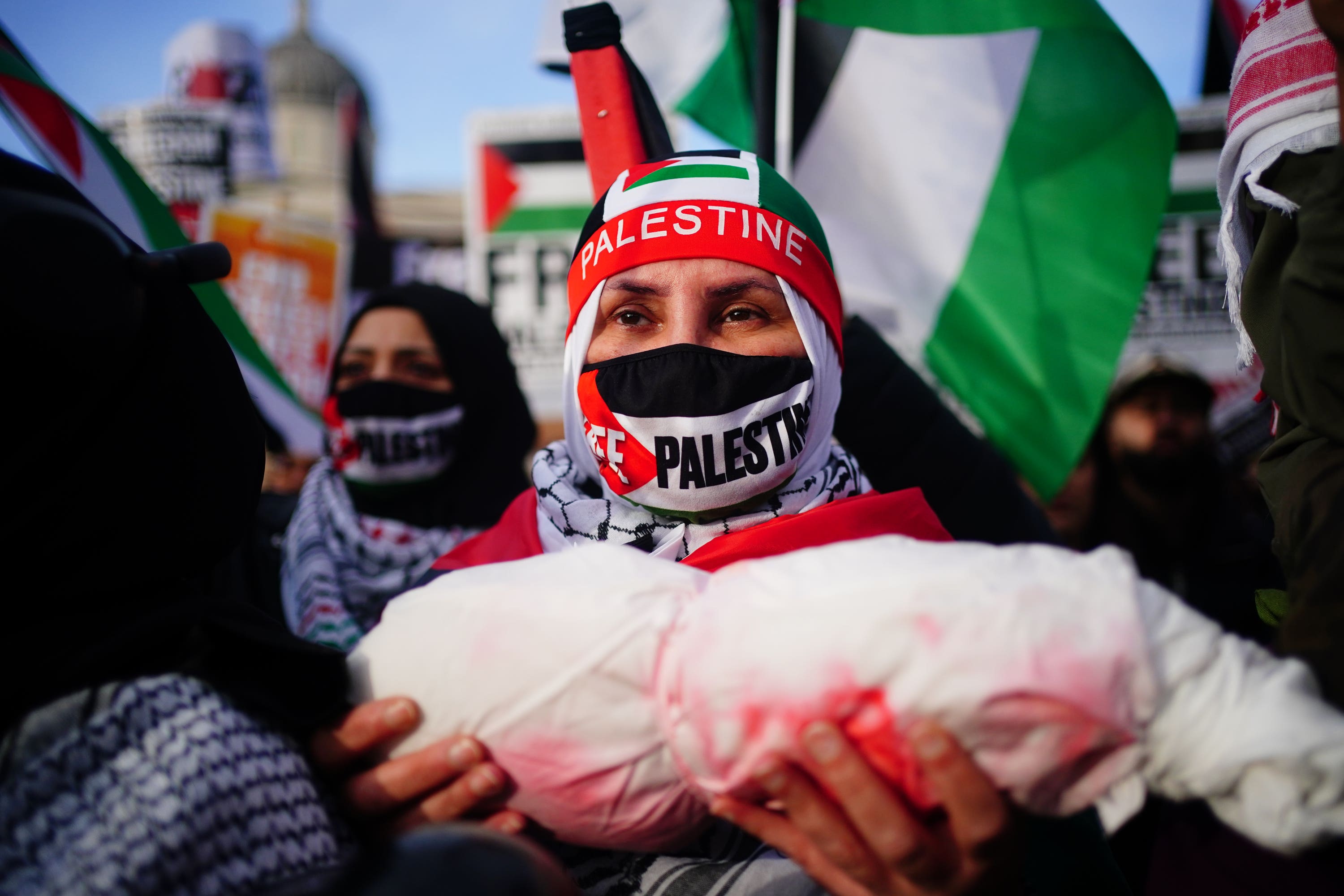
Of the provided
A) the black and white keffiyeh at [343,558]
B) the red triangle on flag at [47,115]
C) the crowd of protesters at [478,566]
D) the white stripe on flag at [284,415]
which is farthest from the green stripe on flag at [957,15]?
the white stripe on flag at [284,415]

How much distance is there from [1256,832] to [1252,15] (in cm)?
114

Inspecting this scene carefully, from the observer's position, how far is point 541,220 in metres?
6.72

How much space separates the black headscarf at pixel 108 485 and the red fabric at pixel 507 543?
0.70 meters

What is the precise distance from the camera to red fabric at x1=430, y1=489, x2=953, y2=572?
1432 mm

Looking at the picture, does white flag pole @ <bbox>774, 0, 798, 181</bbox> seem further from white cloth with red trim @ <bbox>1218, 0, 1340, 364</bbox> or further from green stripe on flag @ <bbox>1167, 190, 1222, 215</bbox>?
green stripe on flag @ <bbox>1167, 190, 1222, 215</bbox>

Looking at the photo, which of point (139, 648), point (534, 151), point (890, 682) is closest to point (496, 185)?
point (534, 151)

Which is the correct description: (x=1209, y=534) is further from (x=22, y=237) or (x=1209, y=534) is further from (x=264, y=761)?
(x=22, y=237)

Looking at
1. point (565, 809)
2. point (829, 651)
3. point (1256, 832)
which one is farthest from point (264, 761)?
point (1256, 832)

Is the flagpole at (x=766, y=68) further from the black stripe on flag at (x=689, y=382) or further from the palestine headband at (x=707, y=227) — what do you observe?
the black stripe on flag at (x=689, y=382)

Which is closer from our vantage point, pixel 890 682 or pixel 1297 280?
pixel 890 682

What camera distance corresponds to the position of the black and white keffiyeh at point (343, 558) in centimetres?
251

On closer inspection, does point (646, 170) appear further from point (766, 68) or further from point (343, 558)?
point (343, 558)

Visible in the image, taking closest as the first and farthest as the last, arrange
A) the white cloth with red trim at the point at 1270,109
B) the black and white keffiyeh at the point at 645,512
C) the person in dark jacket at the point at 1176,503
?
the white cloth with red trim at the point at 1270,109
the black and white keffiyeh at the point at 645,512
the person in dark jacket at the point at 1176,503

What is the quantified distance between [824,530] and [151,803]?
103 cm
